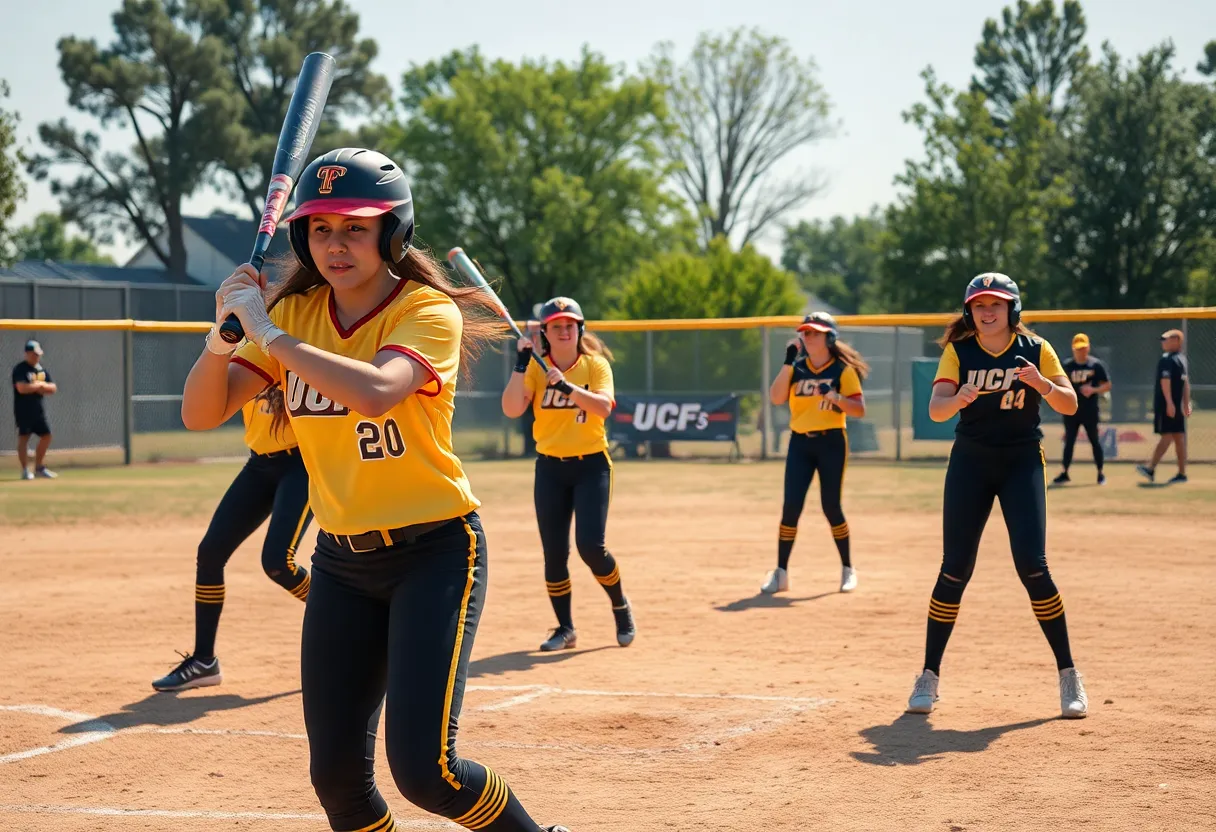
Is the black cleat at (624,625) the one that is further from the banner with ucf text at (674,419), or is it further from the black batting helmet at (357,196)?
the banner with ucf text at (674,419)

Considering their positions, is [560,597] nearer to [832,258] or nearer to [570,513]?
[570,513]

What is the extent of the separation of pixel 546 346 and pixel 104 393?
Answer: 21.2m

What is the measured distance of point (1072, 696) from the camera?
6949 millimetres

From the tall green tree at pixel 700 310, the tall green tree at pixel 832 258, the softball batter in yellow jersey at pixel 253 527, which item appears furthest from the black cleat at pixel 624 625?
the tall green tree at pixel 832 258

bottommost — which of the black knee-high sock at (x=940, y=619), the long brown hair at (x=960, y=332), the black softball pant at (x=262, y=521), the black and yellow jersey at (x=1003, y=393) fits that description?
the black knee-high sock at (x=940, y=619)

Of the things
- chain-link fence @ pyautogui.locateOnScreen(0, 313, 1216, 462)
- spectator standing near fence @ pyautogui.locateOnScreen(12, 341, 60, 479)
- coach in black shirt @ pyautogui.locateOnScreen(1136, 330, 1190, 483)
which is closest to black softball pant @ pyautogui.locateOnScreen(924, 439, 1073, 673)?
coach in black shirt @ pyautogui.locateOnScreen(1136, 330, 1190, 483)

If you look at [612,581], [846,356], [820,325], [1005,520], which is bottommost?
[612,581]

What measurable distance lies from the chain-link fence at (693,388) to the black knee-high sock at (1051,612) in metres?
18.5

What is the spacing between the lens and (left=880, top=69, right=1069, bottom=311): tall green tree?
1836 inches

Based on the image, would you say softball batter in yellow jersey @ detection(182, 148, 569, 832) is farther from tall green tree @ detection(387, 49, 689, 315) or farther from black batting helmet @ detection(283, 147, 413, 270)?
tall green tree @ detection(387, 49, 689, 315)

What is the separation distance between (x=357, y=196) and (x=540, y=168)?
3933cm

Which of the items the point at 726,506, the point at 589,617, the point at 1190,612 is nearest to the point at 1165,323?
the point at 726,506

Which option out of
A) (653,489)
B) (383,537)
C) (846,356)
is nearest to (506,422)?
(653,489)

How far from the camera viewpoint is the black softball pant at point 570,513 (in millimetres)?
8836
